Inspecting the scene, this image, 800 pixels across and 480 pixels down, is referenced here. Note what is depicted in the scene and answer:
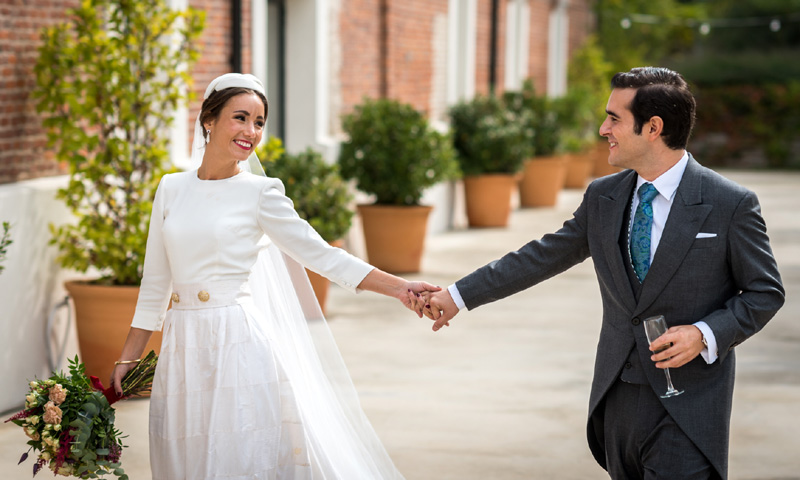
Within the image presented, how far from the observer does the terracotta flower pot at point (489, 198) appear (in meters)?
13.3

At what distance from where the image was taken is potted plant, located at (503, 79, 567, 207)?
15473 mm

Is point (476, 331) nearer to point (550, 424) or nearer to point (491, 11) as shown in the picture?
point (550, 424)

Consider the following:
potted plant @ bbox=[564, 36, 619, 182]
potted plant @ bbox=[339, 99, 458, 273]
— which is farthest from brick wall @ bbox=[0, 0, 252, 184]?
potted plant @ bbox=[564, 36, 619, 182]

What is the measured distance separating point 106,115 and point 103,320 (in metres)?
1.17

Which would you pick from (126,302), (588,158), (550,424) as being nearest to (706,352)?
(550,424)

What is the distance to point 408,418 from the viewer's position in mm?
5449

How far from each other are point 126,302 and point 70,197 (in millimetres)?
666

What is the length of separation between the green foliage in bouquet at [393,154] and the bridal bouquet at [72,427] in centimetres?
679

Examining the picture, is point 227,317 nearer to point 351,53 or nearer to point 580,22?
point 351,53

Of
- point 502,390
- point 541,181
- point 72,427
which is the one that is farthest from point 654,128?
point 541,181

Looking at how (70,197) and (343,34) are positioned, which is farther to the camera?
(343,34)

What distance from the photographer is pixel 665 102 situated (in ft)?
9.42

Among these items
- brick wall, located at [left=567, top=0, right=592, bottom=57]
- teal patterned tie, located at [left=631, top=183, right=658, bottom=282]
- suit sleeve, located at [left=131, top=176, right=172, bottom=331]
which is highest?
brick wall, located at [left=567, top=0, right=592, bottom=57]

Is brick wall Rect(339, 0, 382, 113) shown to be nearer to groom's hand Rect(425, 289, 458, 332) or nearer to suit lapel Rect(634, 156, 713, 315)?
groom's hand Rect(425, 289, 458, 332)
